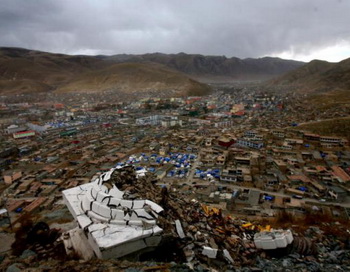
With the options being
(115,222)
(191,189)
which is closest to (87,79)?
(191,189)

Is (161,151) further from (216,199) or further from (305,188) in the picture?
(305,188)

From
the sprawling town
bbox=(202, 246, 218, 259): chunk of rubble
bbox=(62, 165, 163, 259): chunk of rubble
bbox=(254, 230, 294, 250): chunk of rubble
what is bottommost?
the sprawling town

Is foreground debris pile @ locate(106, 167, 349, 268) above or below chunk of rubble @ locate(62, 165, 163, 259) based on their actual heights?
below

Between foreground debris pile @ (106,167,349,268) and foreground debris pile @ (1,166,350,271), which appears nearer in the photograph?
foreground debris pile @ (1,166,350,271)

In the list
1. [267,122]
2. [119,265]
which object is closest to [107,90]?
[267,122]

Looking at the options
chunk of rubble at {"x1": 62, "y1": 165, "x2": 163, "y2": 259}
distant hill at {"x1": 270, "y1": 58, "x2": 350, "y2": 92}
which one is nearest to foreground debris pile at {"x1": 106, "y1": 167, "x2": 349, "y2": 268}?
chunk of rubble at {"x1": 62, "y1": 165, "x2": 163, "y2": 259}

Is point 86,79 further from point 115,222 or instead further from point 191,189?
point 115,222

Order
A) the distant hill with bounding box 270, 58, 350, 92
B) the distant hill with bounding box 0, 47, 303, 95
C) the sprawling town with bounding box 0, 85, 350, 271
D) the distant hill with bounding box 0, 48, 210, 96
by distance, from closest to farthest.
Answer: the sprawling town with bounding box 0, 85, 350, 271 → the distant hill with bounding box 270, 58, 350, 92 → the distant hill with bounding box 0, 47, 303, 95 → the distant hill with bounding box 0, 48, 210, 96

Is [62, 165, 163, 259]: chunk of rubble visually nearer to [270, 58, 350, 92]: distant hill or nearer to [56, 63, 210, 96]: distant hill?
[270, 58, 350, 92]: distant hill
